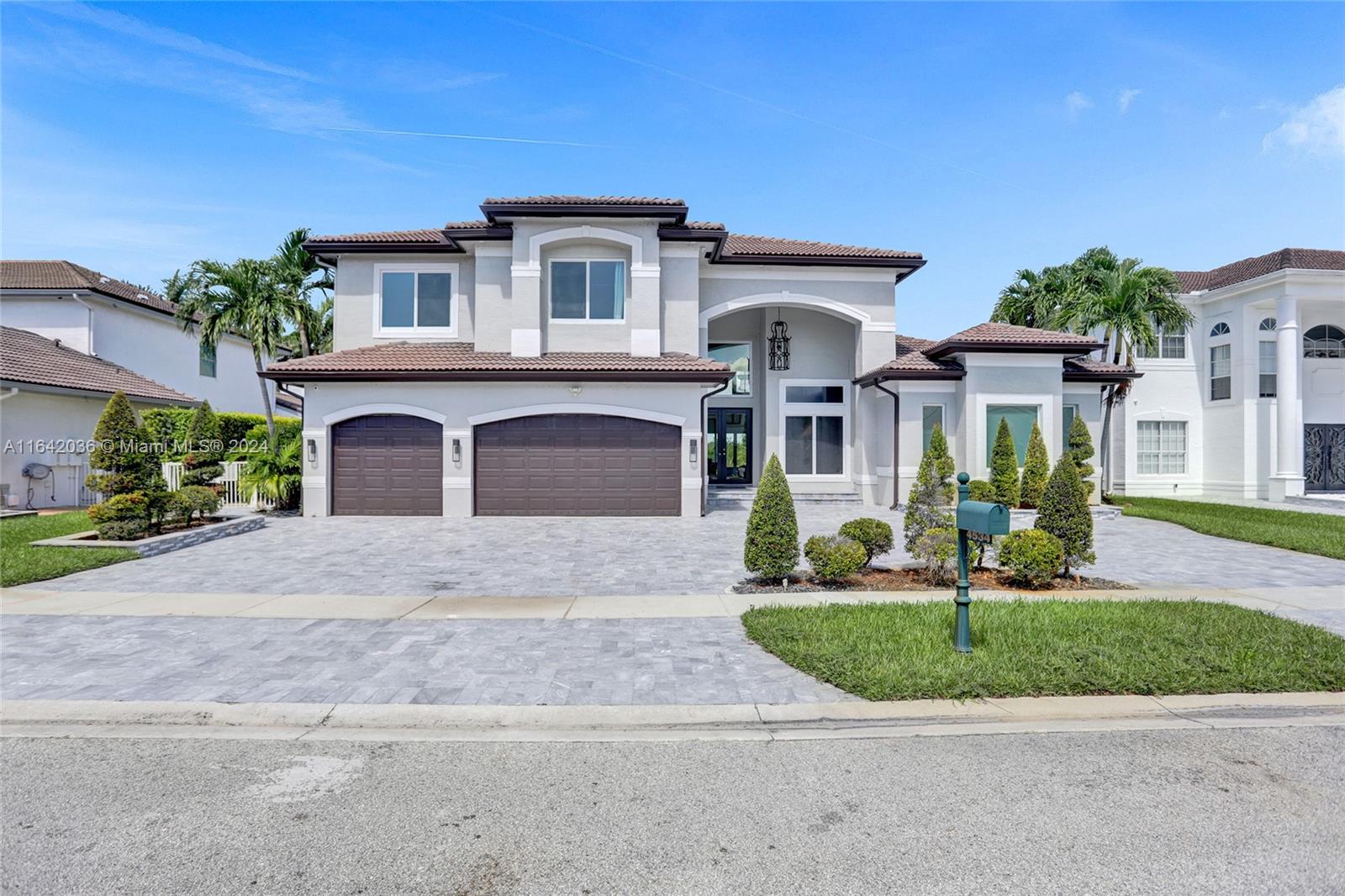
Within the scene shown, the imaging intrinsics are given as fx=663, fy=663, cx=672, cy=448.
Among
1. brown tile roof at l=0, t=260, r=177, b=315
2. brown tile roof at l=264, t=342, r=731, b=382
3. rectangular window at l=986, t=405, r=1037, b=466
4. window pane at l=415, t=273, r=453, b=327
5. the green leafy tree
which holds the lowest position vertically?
the green leafy tree

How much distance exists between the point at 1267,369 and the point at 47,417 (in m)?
39.5

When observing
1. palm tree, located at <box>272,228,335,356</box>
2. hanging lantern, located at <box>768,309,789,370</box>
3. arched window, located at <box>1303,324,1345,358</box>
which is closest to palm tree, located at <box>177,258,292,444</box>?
palm tree, located at <box>272,228,335,356</box>

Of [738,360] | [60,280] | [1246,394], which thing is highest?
[60,280]

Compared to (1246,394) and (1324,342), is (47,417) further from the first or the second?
(1324,342)

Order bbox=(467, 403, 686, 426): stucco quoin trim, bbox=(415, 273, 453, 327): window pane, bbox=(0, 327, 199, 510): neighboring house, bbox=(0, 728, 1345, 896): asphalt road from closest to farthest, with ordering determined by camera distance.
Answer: bbox=(0, 728, 1345, 896): asphalt road
bbox=(467, 403, 686, 426): stucco quoin trim
bbox=(0, 327, 199, 510): neighboring house
bbox=(415, 273, 453, 327): window pane

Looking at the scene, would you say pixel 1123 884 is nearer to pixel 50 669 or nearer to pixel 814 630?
pixel 814 630

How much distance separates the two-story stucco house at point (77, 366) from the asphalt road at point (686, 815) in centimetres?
1881

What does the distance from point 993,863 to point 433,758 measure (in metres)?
3.38

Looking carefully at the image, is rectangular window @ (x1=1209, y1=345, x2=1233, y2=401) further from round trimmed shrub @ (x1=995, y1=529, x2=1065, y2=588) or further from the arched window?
round trimmed shrub @ (x1=995, y1=529, x2=1065, y2=588)

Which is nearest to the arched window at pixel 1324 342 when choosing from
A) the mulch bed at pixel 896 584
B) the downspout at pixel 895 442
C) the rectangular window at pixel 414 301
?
the downspout at pixel 895 442

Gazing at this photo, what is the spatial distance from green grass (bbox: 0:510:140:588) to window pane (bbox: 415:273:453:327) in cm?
965

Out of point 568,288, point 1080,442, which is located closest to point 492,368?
point 568,288

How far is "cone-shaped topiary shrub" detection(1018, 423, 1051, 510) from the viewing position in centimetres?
1772

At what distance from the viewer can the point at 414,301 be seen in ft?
66.7
